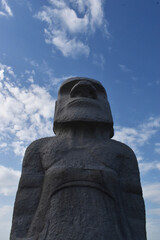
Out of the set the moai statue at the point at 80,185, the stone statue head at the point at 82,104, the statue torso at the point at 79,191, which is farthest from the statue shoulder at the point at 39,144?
the stone statue head at the point at 82,104

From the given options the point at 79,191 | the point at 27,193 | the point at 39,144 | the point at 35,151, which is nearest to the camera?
the point at 79,191

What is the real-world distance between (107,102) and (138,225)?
2593 mm

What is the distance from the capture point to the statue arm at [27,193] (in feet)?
13.6

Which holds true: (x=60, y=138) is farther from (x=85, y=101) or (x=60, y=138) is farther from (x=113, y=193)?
(x=113, y=193)

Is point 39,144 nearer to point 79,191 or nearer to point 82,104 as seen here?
point 82,104

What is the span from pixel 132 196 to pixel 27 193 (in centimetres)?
184

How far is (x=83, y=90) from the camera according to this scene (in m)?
5.59

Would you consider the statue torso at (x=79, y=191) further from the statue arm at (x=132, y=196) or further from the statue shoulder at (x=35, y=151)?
the statue arm at (x=132, y=196)

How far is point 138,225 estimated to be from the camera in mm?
4391

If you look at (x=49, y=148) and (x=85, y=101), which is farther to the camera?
(x=85, y=101)

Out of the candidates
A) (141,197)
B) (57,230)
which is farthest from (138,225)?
(57,230)

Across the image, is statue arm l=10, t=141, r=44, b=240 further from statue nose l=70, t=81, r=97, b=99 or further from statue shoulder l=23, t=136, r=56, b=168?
statue nose l=70, t=81, r=97, b=99

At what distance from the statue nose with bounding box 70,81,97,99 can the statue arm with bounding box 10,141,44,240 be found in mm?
1482

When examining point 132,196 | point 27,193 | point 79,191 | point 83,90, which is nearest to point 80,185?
point 79,191
